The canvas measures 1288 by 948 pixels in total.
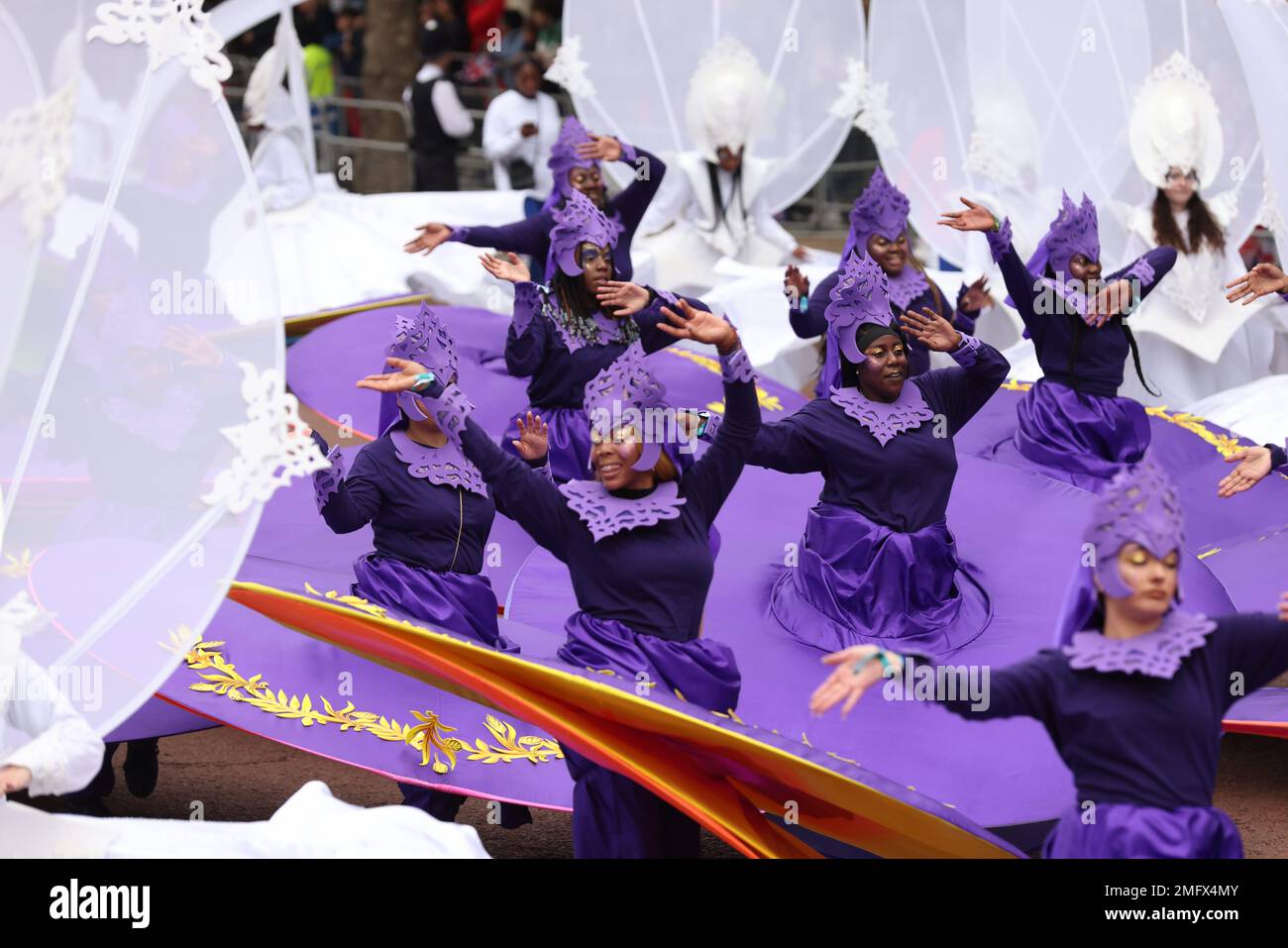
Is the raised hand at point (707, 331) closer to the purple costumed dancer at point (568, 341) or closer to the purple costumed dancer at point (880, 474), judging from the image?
the purple costumed dancer at point (880, 474)

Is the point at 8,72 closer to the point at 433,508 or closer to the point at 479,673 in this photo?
the point at 479,673

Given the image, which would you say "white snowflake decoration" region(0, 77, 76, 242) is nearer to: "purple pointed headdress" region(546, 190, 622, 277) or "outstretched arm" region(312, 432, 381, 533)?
"outstretched arm" region(312, 432, 381, 533)

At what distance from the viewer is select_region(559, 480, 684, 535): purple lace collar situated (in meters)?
4.39

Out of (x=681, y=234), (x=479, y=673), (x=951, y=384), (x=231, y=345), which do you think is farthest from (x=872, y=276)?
(x=681, y=234)

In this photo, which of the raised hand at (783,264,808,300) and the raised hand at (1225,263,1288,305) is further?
the raised hand at (783,264,808,300)

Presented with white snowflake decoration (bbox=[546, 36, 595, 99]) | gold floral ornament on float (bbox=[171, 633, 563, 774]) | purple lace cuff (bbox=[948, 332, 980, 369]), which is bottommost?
gold floral ornament on float (bbox=[171, 633, 563, 774])

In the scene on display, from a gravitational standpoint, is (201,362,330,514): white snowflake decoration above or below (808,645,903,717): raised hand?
above

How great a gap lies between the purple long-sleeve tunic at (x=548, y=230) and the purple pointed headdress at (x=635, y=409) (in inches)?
116

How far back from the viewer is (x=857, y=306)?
18.3 ft

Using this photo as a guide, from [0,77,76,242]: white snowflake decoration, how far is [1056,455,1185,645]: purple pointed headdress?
7.09ft

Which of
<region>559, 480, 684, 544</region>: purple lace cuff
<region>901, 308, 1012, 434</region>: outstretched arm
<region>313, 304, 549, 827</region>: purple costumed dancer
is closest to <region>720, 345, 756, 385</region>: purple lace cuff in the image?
<region>559, 480, 684, 544</region>: purple lace cuff

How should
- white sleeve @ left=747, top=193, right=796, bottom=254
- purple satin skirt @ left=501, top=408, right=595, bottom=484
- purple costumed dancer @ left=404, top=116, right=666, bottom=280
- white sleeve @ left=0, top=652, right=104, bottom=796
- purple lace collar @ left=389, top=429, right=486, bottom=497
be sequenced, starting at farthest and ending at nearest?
white sleeve @ left=747, top=193, right=796, bottom=254, purple costumed dancer @ left=404, top=116, right=666, bottom=280, purple satin skirt @ left=501, top=408, right=595, bottom=484, purple lace collar @ left=389, top=429, right=486, bottom=497, white sleeve @ left=0, top=652, right=104, bottom=796

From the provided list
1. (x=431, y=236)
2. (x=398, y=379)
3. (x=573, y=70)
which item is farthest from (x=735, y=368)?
(x=573, y=70)

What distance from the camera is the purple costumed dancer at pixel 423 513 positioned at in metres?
5.12
